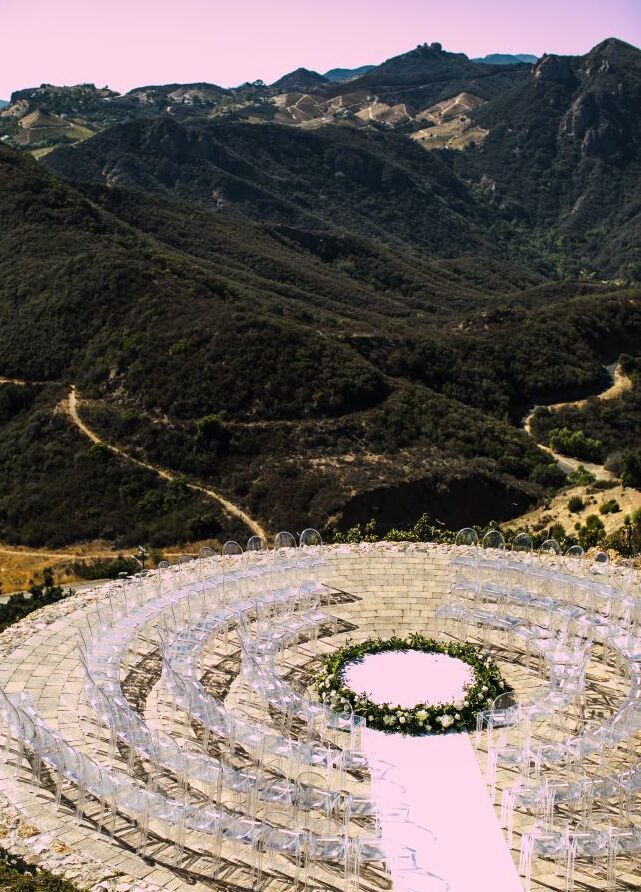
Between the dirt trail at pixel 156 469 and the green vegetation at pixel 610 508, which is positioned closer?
the green vegetation at pixel 610 508

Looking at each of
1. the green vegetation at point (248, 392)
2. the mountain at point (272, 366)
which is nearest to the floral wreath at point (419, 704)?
the green vegetation at point (248, 392)

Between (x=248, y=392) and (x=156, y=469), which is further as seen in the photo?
(x=248, y=392)

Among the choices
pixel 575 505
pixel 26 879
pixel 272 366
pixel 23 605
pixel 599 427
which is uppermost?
pixel 272 366

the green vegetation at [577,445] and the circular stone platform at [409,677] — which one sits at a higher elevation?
the green vegetation at [577,445]

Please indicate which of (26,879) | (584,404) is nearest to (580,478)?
(584,404)

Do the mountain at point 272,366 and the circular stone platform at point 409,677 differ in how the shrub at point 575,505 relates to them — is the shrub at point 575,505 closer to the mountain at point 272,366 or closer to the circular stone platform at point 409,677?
the mountain at point 272,366

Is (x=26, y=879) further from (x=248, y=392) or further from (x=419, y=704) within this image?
(x=248, y=392)

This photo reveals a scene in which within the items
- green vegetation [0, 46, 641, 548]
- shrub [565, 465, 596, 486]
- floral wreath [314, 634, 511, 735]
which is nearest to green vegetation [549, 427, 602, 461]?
green vegetation [0, 46, 641, 548]
